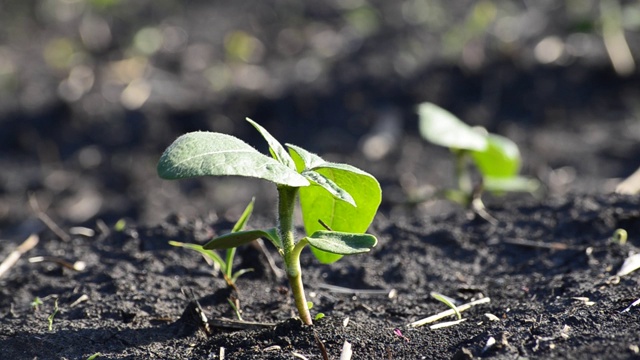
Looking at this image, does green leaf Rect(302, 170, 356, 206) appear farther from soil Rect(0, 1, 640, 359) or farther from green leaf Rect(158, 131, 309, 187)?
soil Rect(0, 1, 640, 359)

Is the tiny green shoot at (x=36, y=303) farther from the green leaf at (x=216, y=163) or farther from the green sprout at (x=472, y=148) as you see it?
the green sprout at (x=472, y=148)

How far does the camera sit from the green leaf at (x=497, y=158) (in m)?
3.17

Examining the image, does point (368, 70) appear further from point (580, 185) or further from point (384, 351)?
point (384, 351)

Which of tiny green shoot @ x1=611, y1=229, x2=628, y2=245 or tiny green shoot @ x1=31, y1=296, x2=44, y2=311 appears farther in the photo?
tiny green shoot @ x1=611, y1=229, x2=628, y2=245

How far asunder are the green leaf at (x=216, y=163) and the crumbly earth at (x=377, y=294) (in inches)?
16.5

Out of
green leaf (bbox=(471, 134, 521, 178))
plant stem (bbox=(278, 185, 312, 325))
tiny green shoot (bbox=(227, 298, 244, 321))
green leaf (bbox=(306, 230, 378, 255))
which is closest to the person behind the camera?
green leaf (bbox=(306, 230, 378, 255))

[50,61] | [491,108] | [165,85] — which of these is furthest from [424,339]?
[50,61]

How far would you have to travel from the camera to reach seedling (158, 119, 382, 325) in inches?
63.4

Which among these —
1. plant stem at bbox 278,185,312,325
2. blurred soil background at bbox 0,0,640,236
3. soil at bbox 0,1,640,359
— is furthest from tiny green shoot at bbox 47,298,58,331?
blurred soil background at bbox 0,0,640,236

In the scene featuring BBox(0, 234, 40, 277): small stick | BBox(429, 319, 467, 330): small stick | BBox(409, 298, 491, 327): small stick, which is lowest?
BBox(0, 234, 40, 277): small stick

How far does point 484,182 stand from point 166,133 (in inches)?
92.6

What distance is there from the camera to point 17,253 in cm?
258

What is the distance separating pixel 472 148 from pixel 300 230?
73 centimetres

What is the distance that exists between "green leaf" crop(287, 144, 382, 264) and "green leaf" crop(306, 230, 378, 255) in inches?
4.2
